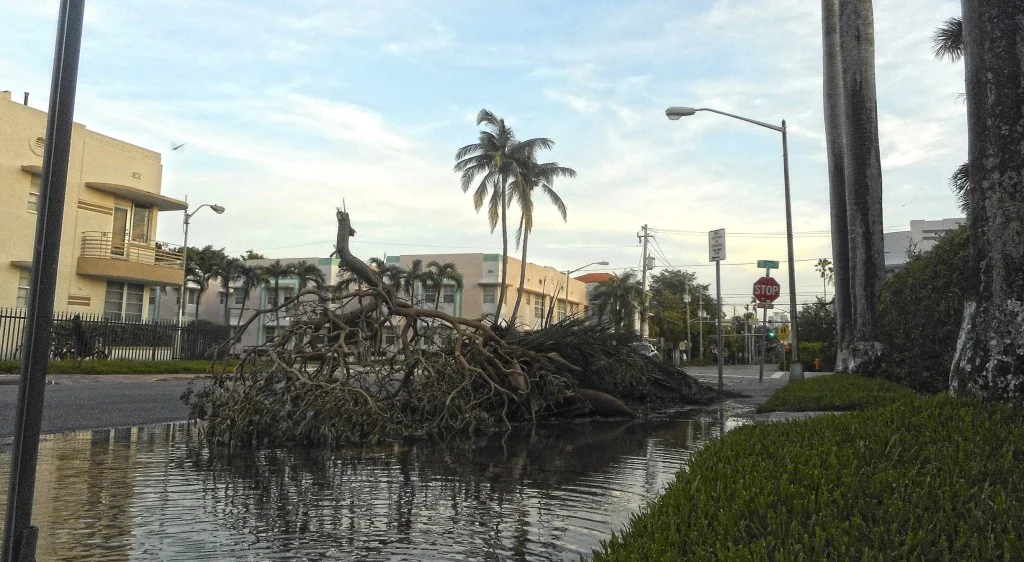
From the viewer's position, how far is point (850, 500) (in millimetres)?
3412

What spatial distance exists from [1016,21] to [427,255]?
5867cm

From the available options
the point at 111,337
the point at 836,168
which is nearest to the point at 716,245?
the point at 836,168

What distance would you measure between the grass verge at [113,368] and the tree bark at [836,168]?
1531 centimetres

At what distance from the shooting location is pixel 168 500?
6.03 meters

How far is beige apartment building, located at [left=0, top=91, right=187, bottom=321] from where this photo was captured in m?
28.7

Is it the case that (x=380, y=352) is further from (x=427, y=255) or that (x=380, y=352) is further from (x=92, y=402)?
(x=427, y=255)

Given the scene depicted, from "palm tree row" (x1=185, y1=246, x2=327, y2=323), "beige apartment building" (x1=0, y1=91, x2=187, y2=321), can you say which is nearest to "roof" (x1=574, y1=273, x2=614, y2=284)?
"palm tree row" (x1=185, y1=246, x2=327, y2=323)

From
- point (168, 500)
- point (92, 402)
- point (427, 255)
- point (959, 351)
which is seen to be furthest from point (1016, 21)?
point (427, 255)

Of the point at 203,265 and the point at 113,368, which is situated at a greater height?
the point at 203,265

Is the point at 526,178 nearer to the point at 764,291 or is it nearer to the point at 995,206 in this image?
the point at 764,291

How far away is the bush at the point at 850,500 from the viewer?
2.76m

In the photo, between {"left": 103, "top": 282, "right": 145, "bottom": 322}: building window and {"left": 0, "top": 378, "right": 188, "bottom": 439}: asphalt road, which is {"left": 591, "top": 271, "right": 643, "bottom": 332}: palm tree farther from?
{"left": 0, "top": 378, "right": 188, "bottom": 439}: asphalt road

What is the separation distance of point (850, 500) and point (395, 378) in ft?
29.3

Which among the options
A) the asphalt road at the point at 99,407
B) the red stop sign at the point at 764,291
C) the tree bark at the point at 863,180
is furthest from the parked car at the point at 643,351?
the asphalt road at the point at 99,407
